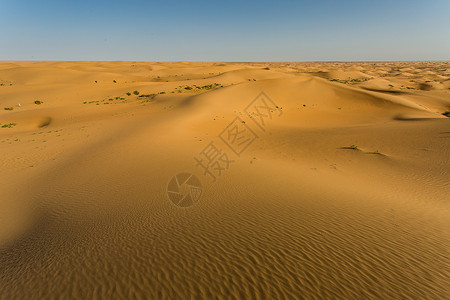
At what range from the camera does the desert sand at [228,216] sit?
425 centimetres

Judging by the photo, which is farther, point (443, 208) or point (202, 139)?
point (202, 139)

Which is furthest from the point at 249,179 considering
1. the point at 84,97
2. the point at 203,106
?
the point at 84,97

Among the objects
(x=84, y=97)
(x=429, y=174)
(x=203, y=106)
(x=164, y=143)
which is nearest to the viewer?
(x=429, y=174)

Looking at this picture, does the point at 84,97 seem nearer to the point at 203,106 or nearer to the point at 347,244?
the point at 203,106

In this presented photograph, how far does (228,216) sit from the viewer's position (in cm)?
655

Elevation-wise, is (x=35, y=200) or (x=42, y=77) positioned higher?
(x=42, y=77)

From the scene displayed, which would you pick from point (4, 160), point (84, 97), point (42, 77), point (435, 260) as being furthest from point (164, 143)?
point (42, 77)

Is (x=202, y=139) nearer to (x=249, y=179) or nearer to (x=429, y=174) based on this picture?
(x=249, y=179)

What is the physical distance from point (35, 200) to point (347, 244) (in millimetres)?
9972

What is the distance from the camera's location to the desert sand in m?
4.25

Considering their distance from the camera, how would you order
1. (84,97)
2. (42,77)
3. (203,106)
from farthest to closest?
(42,77)
(84,97)
(203,106)

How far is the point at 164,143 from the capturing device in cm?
1399

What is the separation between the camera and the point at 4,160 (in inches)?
485

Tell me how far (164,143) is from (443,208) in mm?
12711
